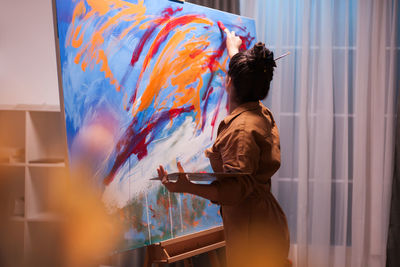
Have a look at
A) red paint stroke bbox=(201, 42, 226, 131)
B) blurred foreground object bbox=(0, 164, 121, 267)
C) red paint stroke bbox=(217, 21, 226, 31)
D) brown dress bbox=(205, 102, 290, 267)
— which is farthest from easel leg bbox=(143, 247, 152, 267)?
red paint stroke bbox=(217, 21, 226, 31)

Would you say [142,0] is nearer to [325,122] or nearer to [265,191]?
[265,191]

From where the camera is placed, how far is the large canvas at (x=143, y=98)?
5.09 ft

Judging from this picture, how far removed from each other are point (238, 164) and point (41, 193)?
4.45ft

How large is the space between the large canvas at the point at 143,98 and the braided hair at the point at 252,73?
44cm

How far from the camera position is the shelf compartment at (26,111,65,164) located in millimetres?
2105

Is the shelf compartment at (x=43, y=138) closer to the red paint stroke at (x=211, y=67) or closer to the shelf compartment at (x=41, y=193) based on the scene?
the shelf compartment at (x=41, y=193)

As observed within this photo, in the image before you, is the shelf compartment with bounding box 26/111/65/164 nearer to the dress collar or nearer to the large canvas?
the large canvas

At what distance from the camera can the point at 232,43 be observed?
85.2 inches

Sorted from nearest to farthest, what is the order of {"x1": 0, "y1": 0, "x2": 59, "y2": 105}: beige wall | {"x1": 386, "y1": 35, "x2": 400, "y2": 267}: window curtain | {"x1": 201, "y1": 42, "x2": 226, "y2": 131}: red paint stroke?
{"x1": 201, "y1": 42, "x2": 226, "y2": 131}: red paint stroke < {"x1": 0, "y1": 0, "x2": 59, "y2": 105}: beige wall < {"x1": 386, "y1": 35, "x2": 400, "y2": 267}: window curtain

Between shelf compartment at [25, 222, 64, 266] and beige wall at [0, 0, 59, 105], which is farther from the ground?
beige wall at [0, 0, 59, 105]

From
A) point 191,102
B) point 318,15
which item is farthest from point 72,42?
point 318,15

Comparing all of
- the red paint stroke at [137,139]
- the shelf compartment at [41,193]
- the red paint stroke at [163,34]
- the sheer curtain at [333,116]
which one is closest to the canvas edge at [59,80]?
the red paint stroke at [137,139]

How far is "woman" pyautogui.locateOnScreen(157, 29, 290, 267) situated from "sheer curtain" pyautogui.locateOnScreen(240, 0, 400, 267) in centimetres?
123

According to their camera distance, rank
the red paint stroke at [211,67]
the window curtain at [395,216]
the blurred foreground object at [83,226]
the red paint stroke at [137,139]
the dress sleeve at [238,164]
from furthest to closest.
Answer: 1. the window curtain at [395,216]
2. the red paint stroke at [211,67]
3. the red paint stroke at [137,139]
4. the blurred foreground object at [83,226]
5. the dress sleeve at [238,164]
